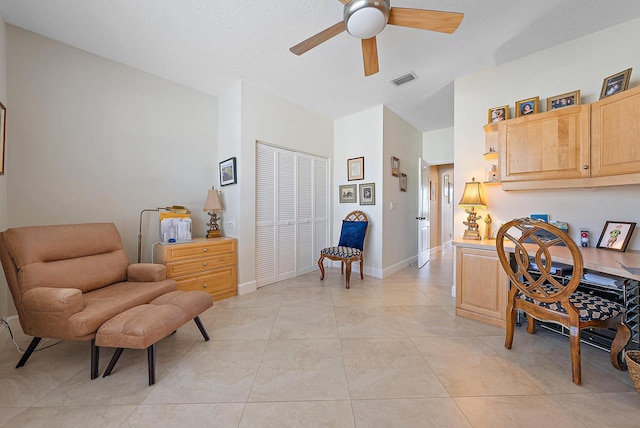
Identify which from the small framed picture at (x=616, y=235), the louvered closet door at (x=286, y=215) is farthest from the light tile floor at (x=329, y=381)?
the louvered closet door at (x=286, y=215)

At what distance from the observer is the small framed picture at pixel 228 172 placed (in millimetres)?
3094

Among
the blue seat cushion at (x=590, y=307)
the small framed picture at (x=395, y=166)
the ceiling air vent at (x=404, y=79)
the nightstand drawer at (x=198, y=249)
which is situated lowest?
the blue seat cushion at (x=590, y=307)

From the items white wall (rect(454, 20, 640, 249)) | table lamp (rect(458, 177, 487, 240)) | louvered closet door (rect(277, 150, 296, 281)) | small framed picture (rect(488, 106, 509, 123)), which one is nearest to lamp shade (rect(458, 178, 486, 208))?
table lamp (rect(458, 177, 487, 240))

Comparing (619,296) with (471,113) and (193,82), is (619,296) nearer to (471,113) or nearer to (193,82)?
(471,113)

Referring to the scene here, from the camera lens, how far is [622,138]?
1757 millimetres

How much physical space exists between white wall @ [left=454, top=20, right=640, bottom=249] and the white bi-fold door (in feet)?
7.01

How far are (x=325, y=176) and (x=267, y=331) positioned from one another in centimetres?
285

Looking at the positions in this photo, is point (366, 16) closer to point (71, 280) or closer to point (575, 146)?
point (575, 146)

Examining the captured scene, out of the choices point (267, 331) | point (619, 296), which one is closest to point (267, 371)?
point (267, 331)

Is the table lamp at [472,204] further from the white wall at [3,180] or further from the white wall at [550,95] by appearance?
the white wall at [3,180]

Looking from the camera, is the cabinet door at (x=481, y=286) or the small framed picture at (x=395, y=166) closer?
the cabinet door at (x=481, y=286)

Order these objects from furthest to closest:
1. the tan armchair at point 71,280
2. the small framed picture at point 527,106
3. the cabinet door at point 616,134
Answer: the small framed picture at point 527,106 < the cabinet door at point 616,134 < the tan armchair at point 71,280

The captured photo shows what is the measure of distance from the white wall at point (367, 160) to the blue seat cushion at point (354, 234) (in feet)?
0.91

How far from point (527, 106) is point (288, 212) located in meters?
3.12
